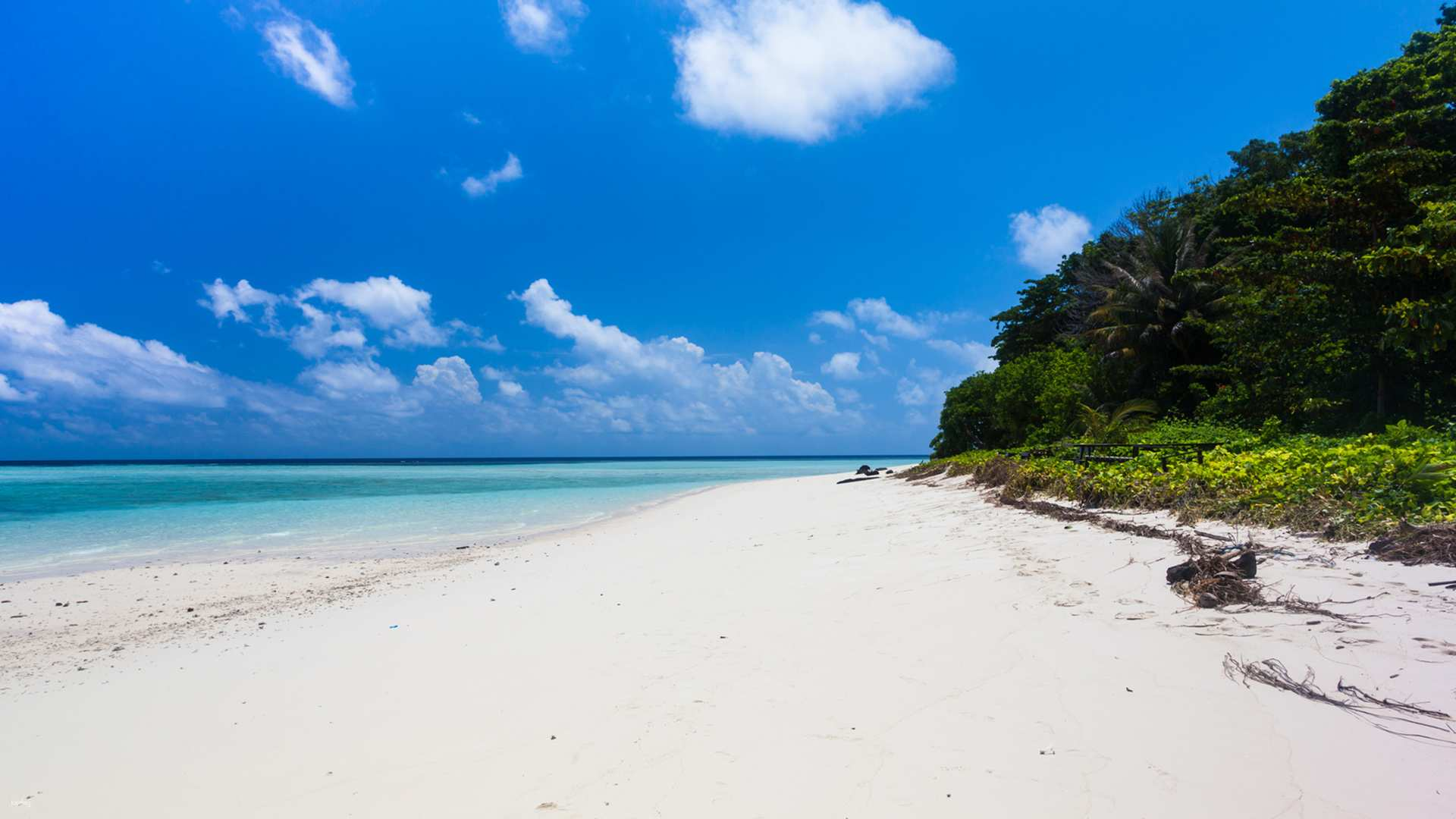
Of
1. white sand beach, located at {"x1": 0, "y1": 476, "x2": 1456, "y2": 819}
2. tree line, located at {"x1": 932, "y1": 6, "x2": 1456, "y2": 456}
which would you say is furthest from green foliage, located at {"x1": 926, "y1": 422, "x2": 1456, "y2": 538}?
tree line, located at {"x1": 932, "y1": 6, "x2": 1456, "y2": 456}

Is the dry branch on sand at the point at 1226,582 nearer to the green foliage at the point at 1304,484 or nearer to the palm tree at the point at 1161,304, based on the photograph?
the green foliage at the point at 1304,484

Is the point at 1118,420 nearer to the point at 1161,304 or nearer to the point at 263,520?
the point at 1161,304

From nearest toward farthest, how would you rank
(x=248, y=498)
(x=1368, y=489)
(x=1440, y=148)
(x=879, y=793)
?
(x=879, y=793), (x=1368, y=489), (x=1440, y=148), (x=248, y=498)

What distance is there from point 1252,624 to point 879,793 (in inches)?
107

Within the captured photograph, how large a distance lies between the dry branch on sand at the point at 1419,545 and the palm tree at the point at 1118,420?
11.7 metres

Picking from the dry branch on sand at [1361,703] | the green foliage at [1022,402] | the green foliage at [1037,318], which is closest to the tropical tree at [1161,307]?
the green foliage at [1022,402]

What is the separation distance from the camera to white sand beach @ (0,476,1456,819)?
2.51 metres

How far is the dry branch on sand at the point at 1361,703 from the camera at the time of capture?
2.46 metres

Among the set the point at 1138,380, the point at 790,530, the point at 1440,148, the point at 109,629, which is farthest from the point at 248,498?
the point at 1440,148

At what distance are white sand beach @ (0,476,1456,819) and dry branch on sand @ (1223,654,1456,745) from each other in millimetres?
27

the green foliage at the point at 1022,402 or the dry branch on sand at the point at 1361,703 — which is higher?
the green foliage at the point at 1022,402

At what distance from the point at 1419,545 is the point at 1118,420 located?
15464 millimetres

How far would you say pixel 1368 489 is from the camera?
5574 millimetres

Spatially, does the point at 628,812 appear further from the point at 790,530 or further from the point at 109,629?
the point at 790,530
